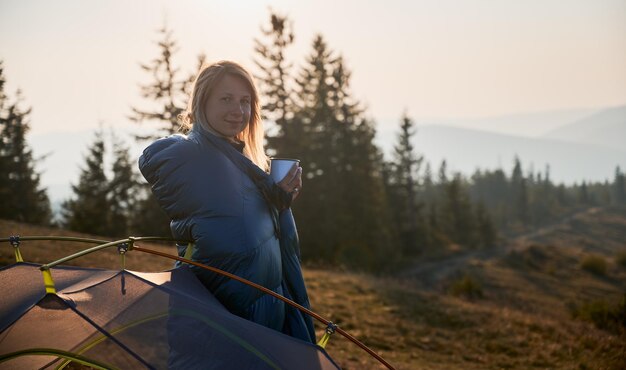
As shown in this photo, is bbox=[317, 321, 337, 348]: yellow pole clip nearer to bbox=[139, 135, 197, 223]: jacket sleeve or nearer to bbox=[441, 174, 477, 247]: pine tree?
bbox=[139, 135, 197, 223]: jacket sleeve

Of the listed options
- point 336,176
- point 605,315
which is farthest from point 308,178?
point 605,315

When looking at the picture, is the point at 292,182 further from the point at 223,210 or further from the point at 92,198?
the point at 92,198

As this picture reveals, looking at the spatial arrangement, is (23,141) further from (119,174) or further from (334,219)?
(334,219)

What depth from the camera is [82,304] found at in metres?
2.26

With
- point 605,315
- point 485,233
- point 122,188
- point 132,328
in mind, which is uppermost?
point 122,188

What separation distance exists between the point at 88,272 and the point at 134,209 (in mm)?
36583

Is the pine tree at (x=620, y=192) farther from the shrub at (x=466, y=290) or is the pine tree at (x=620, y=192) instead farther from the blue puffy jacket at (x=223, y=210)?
the blue puffy jacket at (x=223, y=210)

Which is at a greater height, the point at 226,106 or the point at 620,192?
the point at 226,106

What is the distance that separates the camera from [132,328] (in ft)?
7.45

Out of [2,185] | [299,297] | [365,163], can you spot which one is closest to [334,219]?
[365,163]

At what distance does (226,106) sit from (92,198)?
116 ft

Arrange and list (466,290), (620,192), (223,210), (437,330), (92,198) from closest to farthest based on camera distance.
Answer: (223,210) → (437,330) → (466,290) → (92,198) → (620,192)

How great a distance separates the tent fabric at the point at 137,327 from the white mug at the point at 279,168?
780 mm

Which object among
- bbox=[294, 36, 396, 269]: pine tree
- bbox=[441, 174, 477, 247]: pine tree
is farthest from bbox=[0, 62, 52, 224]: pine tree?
bbox=[441, 174, 477, 247]: pine tree
